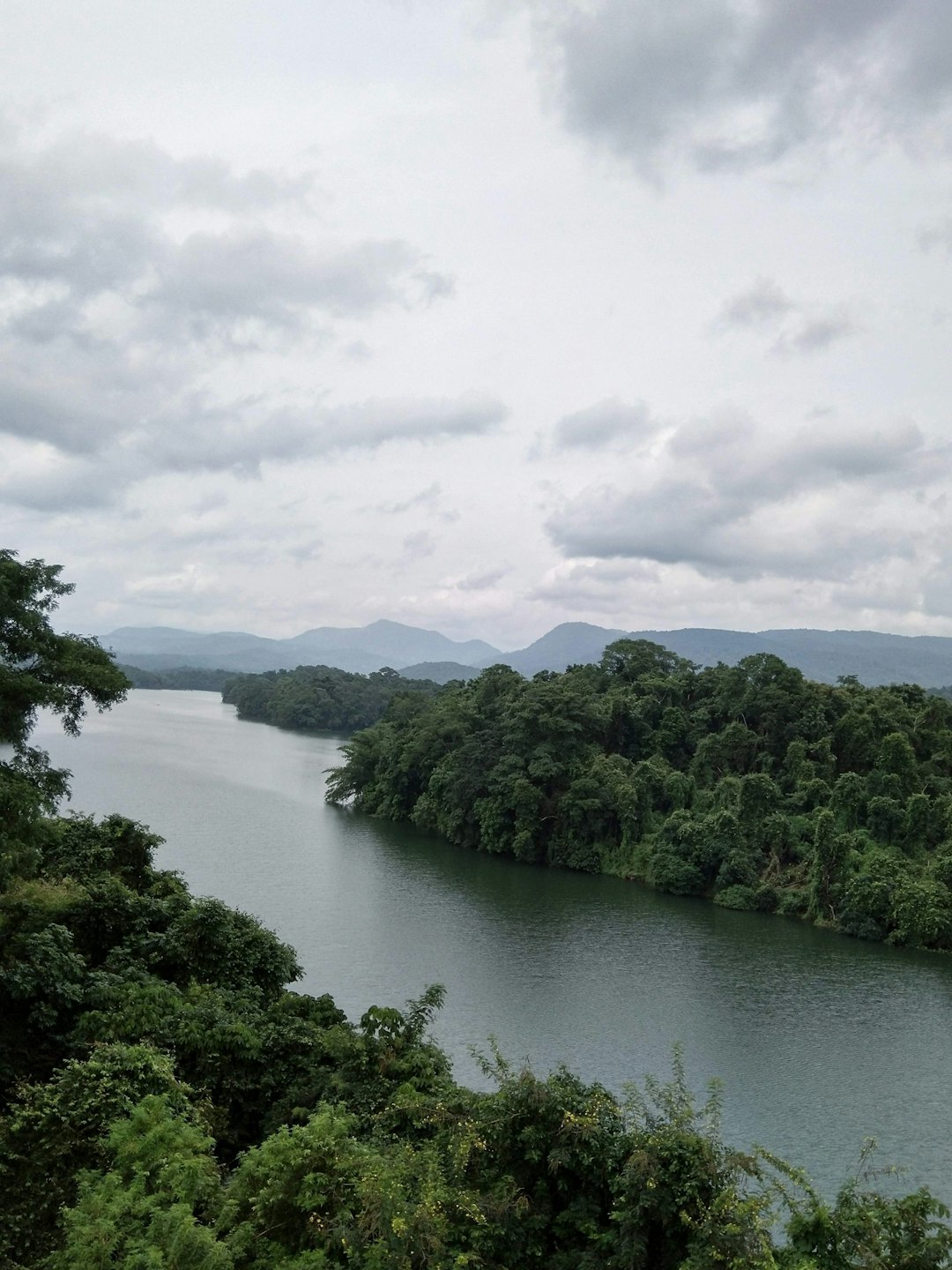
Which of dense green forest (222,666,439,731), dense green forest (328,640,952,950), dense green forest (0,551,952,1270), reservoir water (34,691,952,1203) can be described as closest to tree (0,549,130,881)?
dense green forest (0,551,952,1270)

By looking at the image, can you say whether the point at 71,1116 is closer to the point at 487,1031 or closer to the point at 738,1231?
Answer: the point at 738,1231

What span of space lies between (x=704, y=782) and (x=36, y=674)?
28649 millimetres

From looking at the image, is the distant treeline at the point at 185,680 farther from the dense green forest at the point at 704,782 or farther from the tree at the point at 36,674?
the tree at the point at 36,674

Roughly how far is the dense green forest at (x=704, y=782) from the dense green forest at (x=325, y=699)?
40.5 metres

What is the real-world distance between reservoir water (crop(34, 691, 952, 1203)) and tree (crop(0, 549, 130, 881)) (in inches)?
317

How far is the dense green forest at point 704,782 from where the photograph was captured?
2869 centimetres

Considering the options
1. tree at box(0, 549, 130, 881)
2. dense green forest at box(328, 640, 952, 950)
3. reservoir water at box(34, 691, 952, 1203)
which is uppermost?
tree at box(0, 549, 130, 881)

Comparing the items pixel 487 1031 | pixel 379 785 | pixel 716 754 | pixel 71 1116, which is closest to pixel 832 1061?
pixel 487 1031

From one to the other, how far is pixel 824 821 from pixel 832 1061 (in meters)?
12.6

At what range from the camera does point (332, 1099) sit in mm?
10055

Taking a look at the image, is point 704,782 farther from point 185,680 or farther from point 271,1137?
point 185,680

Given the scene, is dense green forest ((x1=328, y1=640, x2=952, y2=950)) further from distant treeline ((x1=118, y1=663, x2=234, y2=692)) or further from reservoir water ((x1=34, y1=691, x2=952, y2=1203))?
distant treeline ((x1=118, y1=663, x2=234, y2=692))

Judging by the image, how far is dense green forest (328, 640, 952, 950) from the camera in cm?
2869

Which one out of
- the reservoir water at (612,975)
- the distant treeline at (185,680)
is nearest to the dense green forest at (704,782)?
the reservoir water at (612,975)
